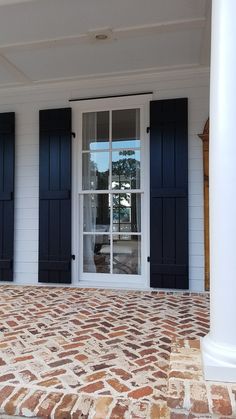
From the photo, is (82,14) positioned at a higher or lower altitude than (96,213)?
higher

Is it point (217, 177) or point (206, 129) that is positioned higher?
point (206, 129)

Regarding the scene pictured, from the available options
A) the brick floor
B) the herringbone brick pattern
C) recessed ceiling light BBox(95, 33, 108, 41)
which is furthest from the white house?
the brick floor

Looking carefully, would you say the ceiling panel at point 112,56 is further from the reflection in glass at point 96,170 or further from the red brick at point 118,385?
the red brick at point 118,385

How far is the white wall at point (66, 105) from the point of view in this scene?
4336mm

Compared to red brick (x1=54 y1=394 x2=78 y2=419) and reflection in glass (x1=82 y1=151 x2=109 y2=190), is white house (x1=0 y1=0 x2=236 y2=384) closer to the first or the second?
reflection in glass (x1=82 y1=151 x2=109 y2=190)

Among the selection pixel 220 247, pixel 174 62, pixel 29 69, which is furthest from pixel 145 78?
pixel 220 247

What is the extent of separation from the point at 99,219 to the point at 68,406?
3.07 meters

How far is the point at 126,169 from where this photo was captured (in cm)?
463

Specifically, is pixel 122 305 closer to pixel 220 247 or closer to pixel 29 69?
pixel 220 247

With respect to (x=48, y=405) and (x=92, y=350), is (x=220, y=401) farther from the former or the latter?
(x=92, y=350)

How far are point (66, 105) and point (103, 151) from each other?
2.71 feet

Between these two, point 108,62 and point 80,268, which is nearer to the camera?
point 108,62

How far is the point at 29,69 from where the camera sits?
4.34 m

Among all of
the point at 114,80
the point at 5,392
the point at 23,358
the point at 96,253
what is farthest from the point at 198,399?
the point at 114,80
